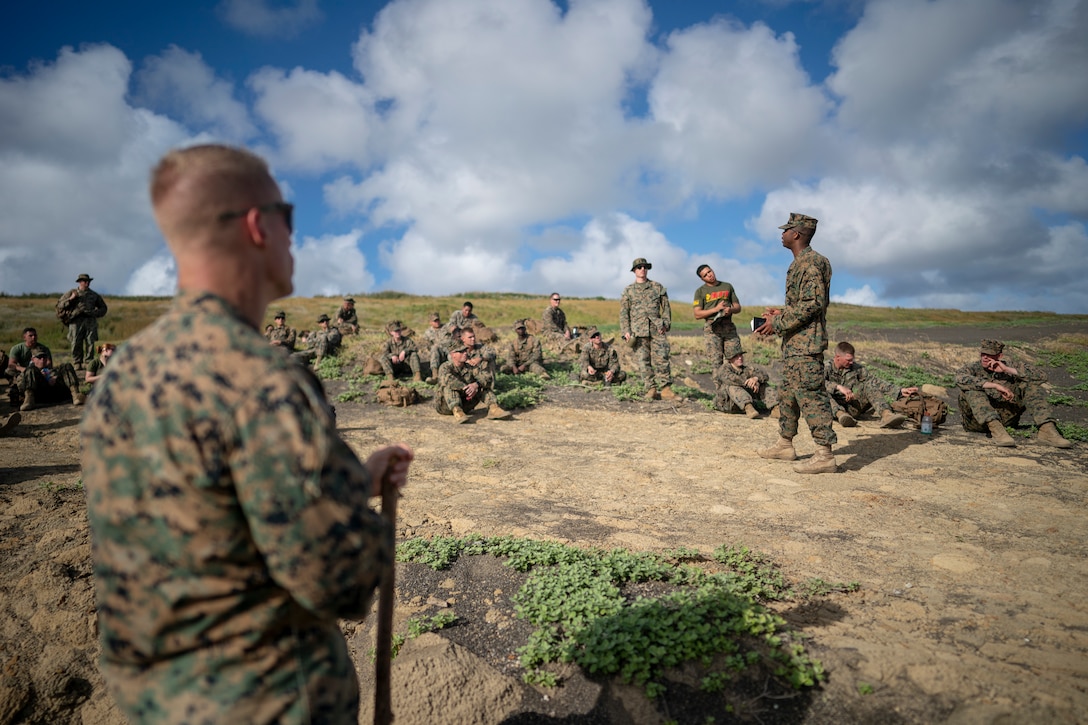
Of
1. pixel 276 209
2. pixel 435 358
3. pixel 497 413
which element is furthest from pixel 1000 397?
pixel 435 358

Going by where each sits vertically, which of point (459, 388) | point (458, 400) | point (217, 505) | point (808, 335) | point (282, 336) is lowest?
point (458, 400)

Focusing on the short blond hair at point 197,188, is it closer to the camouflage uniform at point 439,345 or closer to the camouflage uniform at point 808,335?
the camouflage uniform at point 808,335

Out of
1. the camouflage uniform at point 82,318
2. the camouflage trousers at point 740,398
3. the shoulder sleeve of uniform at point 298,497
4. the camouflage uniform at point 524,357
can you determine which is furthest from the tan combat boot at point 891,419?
the camouflage uniform at point 82,318

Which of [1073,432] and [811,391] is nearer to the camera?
Answer: [811,391]

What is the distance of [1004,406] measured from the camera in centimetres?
848

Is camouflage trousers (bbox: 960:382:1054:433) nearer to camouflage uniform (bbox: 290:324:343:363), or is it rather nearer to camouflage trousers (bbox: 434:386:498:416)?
camouflage trousers (bbox: 434:386:498:416)

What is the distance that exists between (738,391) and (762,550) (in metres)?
6.37

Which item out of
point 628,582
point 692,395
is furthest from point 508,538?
point 692,395

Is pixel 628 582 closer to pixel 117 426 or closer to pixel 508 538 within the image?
pixel 508 538

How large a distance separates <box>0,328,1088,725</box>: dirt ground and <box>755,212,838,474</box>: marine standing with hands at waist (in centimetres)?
49

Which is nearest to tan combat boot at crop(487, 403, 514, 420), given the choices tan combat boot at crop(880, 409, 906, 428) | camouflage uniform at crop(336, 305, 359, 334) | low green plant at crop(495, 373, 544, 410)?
low green plant at crop(495, 373, 544, 410)

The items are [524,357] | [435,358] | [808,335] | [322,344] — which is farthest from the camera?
[322,344]

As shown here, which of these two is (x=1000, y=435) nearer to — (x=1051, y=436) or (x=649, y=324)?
(x=1051, y=436)

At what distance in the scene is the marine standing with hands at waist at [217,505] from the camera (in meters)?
1.27
